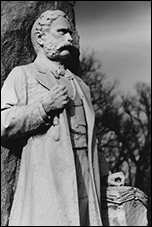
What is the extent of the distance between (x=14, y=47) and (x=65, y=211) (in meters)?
1.74

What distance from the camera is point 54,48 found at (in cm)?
A: 441

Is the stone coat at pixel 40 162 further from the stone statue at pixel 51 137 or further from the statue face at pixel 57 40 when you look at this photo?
the statue face at pixel 57 40

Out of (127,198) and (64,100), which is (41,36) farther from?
(127,198)

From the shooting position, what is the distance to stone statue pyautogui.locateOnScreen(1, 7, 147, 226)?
390 cm

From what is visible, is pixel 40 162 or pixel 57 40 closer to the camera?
pixel 40 162

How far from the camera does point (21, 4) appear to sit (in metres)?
5.21

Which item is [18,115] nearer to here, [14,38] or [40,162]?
[40,162]

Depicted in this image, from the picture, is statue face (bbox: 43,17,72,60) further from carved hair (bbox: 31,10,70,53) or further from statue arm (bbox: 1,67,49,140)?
statue arm (bbox: 1,67,49,140)

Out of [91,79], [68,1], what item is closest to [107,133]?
[91,79]

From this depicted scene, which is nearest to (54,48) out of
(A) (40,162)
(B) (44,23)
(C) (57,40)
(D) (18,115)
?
(C) (57,40)

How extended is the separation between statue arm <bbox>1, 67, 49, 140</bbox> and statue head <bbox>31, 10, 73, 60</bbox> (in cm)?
44

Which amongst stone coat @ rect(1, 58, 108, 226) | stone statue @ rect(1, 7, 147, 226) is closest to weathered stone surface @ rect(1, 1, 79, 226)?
stone statue @ rect(1, 7, 147, 226)

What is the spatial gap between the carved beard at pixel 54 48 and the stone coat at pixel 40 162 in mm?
233

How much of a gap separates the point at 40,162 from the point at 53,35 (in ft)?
3.28
